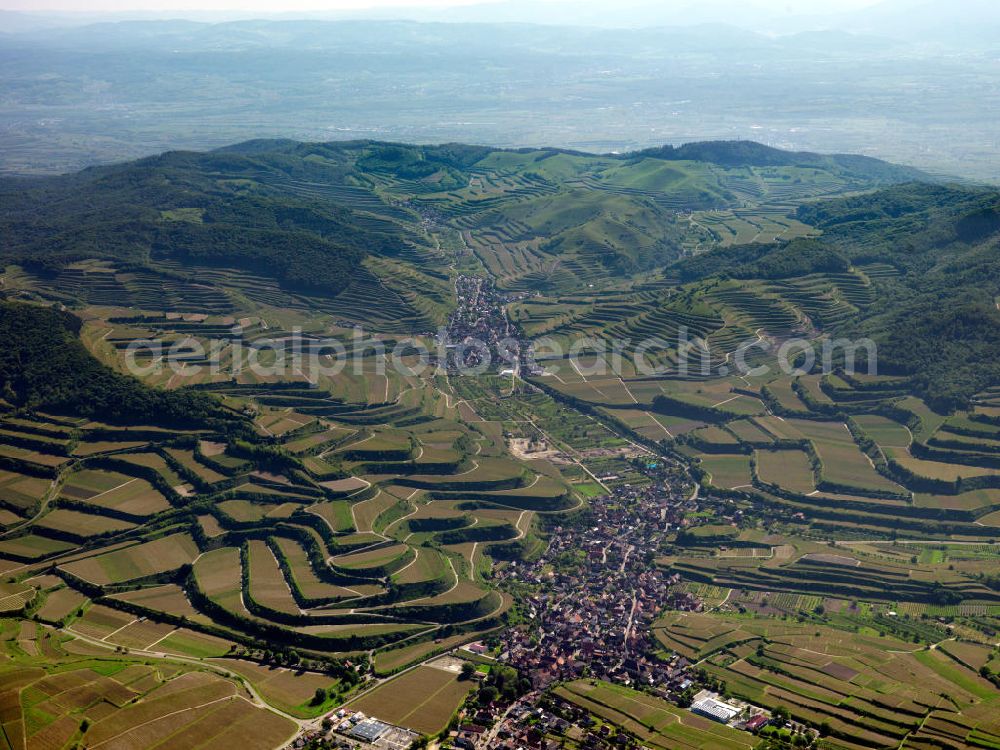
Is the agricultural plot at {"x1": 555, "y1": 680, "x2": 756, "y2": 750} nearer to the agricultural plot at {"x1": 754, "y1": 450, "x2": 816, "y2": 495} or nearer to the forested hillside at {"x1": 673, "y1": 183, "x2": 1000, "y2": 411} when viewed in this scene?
the agricultural plot at {"x1": 754, "y1": 450, "x2": 816, "y2": 495}

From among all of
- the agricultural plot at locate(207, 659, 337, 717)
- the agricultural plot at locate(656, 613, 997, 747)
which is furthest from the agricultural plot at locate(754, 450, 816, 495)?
the agricultural plot at locate(207, 659, 337, 717)

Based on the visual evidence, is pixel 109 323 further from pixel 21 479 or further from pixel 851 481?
pixel 851 481

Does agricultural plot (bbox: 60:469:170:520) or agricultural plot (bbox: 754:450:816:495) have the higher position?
agricultural plot (bbox: 754:450:816:495)

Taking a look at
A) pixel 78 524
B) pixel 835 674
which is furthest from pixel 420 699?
pixel 78 524

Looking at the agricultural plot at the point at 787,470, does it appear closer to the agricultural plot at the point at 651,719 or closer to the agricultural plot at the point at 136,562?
the agricultural plot at the point at 651,719

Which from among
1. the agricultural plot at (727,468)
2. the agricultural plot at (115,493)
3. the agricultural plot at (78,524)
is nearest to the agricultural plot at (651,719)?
the agricultural plot at (727,468)

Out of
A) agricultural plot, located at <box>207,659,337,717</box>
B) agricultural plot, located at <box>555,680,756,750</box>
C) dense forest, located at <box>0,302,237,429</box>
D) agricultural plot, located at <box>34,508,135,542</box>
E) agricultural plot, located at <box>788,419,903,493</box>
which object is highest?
dense forest, located at <box>0,302,237,429</box>

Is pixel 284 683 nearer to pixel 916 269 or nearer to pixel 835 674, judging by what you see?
pixel 835 674

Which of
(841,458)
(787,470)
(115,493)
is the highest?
(841,458)
